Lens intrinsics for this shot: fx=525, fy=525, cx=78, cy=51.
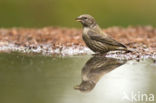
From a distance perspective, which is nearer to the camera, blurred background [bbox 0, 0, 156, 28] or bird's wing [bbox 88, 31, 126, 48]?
bird's wing [bbox 88, 31, 126, 48]

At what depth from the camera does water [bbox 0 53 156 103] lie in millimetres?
5719

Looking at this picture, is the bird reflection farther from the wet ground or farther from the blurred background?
the blurred background

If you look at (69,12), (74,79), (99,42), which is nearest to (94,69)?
(74,79)

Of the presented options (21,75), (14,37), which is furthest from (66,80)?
(14,37)

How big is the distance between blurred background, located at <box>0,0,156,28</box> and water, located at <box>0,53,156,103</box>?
1053 centimetres

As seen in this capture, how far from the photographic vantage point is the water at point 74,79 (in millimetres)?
5719

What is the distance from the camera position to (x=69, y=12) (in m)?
19.1

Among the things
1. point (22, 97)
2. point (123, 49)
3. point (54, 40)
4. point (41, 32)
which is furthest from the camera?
point (41, 32)

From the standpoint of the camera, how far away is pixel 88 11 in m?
19.4

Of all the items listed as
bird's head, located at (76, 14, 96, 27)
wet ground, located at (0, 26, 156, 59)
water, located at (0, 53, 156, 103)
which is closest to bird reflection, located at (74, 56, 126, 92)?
water, located at (0, 53, 156, 103)

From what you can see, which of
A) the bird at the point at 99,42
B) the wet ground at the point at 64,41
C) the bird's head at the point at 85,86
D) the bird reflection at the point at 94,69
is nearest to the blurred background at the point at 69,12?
the wet ground at the point at 64,41

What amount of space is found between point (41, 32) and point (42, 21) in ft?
27.8

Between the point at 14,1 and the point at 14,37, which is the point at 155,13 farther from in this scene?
the point at 14,37

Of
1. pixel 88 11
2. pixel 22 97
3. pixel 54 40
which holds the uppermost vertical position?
pixel 88 11
